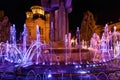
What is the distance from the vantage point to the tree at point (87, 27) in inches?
1411

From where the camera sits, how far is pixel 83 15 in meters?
38.4

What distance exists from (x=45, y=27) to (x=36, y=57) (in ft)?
133

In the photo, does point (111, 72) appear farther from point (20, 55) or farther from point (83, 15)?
point (83, 15)

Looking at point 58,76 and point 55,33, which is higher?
point 55,33

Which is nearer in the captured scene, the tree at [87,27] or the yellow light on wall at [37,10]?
the tree at [87,27]

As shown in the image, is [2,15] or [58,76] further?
[2,15]

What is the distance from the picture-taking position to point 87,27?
36.0 m

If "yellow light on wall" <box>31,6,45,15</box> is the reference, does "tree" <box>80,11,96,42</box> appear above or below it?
below

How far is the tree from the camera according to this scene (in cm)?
3584

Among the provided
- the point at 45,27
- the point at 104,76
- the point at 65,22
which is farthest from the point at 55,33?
the point at 45,27

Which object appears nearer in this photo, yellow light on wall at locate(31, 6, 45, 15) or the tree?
the tree

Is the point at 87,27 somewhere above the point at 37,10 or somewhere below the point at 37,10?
below

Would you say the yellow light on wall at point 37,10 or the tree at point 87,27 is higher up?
the yellow light on wall at point 37,10

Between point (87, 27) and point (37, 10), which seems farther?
point (37, 10)
